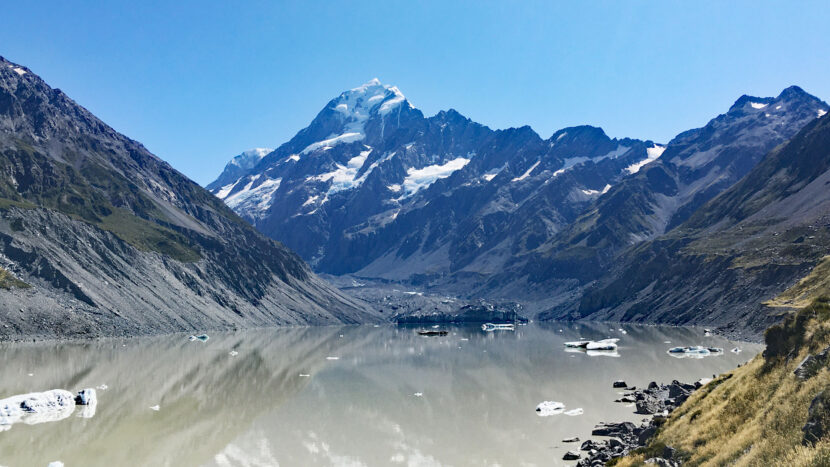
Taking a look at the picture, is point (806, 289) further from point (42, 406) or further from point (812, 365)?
point (42, 406)

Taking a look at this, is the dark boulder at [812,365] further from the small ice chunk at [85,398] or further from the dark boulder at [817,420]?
the small ice chunk at [85,398]

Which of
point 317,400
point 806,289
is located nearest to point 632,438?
point 317,400

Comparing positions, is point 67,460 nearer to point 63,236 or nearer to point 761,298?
point 63,236

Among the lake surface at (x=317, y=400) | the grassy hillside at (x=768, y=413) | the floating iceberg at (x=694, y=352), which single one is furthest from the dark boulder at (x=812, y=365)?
the floating iceberg at (x=694, y=352)

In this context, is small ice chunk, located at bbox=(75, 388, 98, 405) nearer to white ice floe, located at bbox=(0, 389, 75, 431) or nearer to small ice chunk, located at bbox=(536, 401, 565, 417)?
white ice floe, located at bbox=(0, 389, 75, 431)

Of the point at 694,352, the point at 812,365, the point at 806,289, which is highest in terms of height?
the point at 806,289

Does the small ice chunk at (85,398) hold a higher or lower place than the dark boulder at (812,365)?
lower
